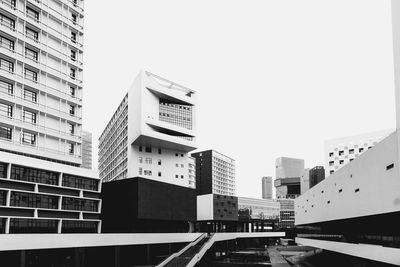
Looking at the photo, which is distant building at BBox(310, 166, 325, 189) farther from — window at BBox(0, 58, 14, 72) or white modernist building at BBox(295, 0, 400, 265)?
window at BBox(0, 58, 14, 72)

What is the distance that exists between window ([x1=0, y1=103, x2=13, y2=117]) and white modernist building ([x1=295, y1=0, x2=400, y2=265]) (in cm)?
3990

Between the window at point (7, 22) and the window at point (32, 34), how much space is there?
2516 mm

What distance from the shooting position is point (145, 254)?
70.2 meters

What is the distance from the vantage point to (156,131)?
85.6 metres

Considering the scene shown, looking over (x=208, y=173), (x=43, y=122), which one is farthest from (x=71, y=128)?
(x=208, y=173)

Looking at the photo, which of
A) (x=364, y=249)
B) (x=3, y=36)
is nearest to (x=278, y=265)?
(x=364, y=249)

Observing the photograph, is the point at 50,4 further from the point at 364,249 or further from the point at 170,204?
the point at 364,249

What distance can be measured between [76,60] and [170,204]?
29540 millimetres

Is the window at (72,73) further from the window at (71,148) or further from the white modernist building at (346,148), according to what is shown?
the white modernist building at (346,148)

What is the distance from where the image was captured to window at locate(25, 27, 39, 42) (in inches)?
2213

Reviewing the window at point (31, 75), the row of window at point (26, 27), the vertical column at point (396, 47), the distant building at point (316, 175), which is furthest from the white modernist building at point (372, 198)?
the distant building at point (316, 175)

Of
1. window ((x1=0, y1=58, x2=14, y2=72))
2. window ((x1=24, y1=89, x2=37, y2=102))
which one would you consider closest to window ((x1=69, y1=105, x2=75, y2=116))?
window ((x1=24, y1=89, x2=37, y2=102))

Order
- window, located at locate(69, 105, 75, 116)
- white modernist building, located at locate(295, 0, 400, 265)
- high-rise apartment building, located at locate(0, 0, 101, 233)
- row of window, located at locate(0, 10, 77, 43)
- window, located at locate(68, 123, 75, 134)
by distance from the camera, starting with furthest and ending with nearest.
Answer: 1. window, located at locate(69, 105, 75, 116)
2. window, located at locate(68, 123, 75, 134)
3. row of window, located at locate(0, 10, 77, 43)
4. high-rise apartment building, located at locate(0, 0, 101, 233)
5. white modernist building, located at locate(295, 0, 400, 265)

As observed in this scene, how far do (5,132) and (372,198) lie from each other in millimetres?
40958
